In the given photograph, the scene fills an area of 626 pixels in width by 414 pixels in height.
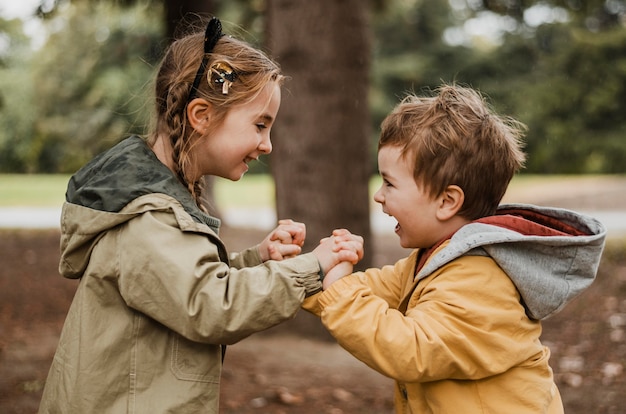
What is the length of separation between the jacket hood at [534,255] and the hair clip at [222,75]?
0.86 m

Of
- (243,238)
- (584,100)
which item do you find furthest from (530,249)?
(584,100)

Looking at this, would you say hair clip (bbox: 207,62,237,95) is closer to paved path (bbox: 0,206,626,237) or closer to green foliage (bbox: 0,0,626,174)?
paved path (bbox: 0,206,626,237)

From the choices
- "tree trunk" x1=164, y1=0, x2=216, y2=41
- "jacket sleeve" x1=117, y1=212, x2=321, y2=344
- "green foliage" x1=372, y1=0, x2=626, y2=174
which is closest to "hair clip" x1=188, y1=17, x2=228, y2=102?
"jacket sleeve" x1=117, y1=212, x2=321, y2=344

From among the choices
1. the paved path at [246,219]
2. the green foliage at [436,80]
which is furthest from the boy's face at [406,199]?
the green foliage at [436,80]

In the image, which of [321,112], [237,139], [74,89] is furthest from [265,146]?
[74,89]

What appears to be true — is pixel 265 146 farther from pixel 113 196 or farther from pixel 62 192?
pixel 62 192

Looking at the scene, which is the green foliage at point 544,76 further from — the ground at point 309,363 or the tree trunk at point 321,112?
the tree trunk at point 321,112

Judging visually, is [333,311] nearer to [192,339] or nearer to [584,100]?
[192,339]

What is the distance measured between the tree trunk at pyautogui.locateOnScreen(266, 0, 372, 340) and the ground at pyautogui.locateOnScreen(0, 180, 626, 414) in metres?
0.37

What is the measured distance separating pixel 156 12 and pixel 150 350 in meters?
9.14

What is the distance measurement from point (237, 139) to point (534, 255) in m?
1.02

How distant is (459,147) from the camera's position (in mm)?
2236

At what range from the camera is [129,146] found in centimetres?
223

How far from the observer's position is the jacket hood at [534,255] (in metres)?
2.12
